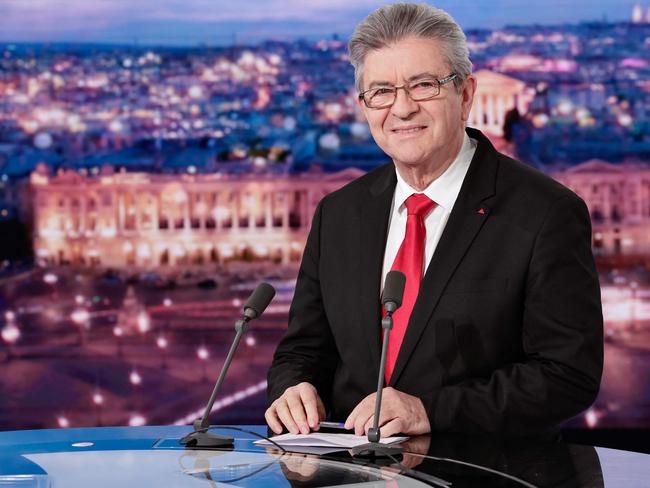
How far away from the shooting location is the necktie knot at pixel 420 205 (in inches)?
84.0

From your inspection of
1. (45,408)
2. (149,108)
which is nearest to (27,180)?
(149,108)

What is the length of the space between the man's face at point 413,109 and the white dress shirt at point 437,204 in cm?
5

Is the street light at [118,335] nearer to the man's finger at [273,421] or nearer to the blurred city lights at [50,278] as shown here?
the blurred city lights at [50,278]

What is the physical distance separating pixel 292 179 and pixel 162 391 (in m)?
1.26

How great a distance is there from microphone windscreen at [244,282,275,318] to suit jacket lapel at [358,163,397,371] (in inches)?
10.0

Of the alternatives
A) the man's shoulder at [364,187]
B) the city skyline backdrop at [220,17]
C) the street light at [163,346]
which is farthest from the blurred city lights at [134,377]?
the man's shoulder at [364,187]

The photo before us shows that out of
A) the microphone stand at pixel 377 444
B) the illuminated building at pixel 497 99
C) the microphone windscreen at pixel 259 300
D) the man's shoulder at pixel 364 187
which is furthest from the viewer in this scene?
the illuminated building at pixel 497 99

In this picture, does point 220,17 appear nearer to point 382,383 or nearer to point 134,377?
point 134,377

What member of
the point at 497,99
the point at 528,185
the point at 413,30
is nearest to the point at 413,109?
the point at 413,30

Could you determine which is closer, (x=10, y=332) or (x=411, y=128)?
(x=411, y=128)

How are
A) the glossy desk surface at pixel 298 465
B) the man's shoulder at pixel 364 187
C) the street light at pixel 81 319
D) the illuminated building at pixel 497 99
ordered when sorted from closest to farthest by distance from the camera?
the glossy desk surface at pixel 298 465 < the man's shoulder at pixel 364 187 < the illuminated building at pixel 497 99 < the street light at pixel 81 319

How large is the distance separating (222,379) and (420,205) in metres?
0.59

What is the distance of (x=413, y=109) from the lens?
6.71 ft

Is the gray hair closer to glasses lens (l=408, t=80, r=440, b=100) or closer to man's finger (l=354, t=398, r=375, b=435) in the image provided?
glasses lens (l=408, t=80, r=440, b=100)
